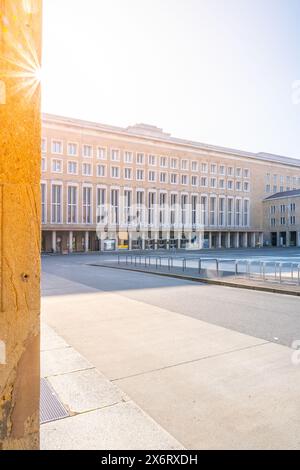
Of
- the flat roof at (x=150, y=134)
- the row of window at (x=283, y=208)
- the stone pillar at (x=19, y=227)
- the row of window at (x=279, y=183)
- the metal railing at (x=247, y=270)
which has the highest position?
the flat roof at (x=150, y=134)

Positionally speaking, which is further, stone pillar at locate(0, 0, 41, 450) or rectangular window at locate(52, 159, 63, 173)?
rectangular window at locate(52, 159, 63, 173)

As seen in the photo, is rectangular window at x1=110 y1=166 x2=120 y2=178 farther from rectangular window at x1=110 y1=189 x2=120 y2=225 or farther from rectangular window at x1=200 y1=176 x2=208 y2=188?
rectangular window at x1=200 y1=176 x2=208 y2=188

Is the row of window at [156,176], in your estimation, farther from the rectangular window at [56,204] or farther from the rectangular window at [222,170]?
the rectangular window at [56,204]

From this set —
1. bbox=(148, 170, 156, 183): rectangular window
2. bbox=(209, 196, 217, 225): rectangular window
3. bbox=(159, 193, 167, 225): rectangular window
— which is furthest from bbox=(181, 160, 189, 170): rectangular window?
bbox=(209, 196, 217, 225): rectangular window

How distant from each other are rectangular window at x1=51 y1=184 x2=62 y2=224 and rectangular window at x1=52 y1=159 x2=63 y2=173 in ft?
7.76

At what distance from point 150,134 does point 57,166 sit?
67.0 ft

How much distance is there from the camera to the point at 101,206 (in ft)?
199

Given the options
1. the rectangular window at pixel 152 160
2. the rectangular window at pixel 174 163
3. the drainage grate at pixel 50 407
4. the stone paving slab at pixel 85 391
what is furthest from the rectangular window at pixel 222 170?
the drainage grate at pixel 50 407

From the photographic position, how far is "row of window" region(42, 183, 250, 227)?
57.5 m

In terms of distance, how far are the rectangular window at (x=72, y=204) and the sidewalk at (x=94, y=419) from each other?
54.5 meters

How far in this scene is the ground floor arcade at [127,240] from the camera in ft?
188

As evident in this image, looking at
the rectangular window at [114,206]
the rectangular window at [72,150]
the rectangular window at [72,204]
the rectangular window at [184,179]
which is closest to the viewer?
the rectangular window at [72,150]

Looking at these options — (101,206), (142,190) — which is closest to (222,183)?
(142,190)

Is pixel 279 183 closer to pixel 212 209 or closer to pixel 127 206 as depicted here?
pixel 212 209
